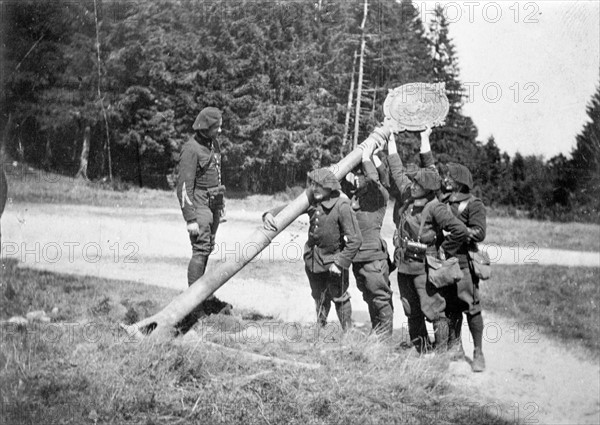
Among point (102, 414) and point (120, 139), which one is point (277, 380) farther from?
point (120, 139)

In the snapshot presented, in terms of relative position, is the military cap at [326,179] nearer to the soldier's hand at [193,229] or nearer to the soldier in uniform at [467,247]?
the soldier in uniform at [467,247]

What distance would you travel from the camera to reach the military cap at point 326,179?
6621mm

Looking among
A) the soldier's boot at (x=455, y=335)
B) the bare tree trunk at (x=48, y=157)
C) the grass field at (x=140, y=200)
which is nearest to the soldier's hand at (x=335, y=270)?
the soldier's boot at (x=455, y=335)

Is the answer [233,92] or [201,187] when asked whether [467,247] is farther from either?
[233,92]

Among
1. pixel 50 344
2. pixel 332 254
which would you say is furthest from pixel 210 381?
pixel 332 254

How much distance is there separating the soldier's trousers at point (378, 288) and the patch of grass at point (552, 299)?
2.97m

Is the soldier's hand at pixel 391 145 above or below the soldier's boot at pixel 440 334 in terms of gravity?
above

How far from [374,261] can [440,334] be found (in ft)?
3.67

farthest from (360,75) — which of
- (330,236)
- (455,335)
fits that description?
(455,335)

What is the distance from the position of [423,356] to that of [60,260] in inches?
272

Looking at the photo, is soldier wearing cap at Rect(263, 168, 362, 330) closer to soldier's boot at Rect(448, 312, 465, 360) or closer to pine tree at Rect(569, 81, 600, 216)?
soldier's boot at Rect(448, 312, 465, 360)

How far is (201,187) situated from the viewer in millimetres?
6914

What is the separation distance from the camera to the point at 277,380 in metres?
5.12

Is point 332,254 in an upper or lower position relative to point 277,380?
upper
